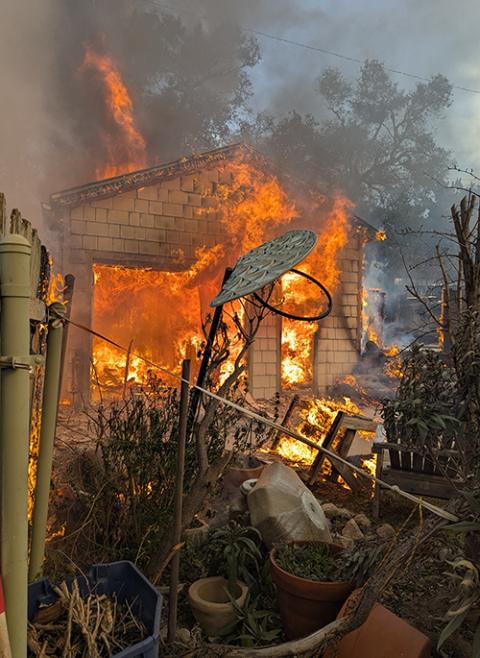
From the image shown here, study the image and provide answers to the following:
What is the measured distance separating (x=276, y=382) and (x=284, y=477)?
880 centimetres

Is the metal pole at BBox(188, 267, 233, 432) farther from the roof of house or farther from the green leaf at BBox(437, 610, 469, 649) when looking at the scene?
the roof of house

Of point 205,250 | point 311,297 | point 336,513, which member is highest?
point 205,250

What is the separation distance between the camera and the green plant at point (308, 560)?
3385 mm

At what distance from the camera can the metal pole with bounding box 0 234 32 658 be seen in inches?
68.5

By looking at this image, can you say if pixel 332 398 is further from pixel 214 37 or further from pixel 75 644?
pixel 214 37

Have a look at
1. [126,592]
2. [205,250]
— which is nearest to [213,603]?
[126,592]

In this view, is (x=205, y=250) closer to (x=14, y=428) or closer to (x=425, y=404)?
(x=425, y=404)

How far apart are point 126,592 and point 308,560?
4.90 feet

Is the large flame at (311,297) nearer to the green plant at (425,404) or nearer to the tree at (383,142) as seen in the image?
the green plant at (425,404)

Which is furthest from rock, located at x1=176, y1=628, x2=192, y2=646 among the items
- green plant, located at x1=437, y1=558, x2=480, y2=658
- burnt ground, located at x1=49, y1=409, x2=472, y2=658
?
green plant, located at x1=437, y1=558, x2=480, y2=658

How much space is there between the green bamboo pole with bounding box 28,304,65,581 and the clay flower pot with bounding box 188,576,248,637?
1.46 meters

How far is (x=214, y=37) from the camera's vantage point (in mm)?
28266

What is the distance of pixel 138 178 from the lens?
39.3 ft

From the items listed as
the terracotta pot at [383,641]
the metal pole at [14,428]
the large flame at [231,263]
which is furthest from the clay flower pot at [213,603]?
the large flame at [231,263]
